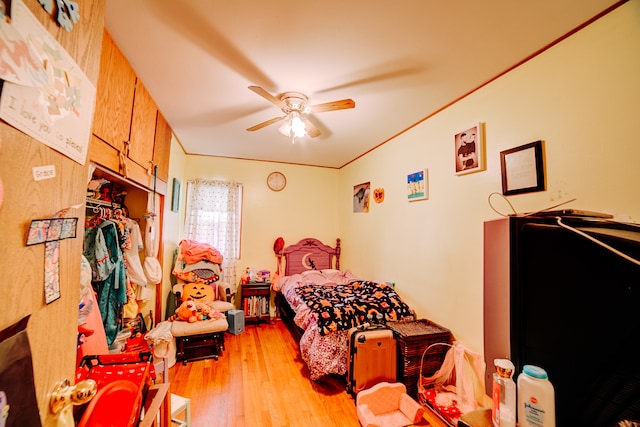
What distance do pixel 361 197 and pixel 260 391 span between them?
2665 mm

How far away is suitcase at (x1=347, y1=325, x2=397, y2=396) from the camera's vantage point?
207 cm

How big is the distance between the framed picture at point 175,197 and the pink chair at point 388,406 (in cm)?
286

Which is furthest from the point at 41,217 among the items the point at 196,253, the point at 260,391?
the point at 196,253

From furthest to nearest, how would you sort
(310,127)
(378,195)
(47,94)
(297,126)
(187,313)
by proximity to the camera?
(378,195), (187,313), (310,127), (297,126), (47,94)

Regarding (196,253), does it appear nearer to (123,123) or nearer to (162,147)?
(162,147)

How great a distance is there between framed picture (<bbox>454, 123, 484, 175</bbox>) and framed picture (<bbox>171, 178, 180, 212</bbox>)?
3.16 meters

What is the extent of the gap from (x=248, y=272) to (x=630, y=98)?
13.4ft

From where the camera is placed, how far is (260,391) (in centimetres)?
219

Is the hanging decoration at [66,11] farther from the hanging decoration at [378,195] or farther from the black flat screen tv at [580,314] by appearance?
the hanging decoration at [378,195]

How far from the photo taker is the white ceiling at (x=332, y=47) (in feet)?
4.26

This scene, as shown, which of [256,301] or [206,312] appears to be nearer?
[206,312]

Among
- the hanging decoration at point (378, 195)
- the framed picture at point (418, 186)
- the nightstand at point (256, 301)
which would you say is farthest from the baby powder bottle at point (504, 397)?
the nightstand at point (256, 301)

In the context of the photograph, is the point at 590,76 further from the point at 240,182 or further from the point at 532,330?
the point at 240,182

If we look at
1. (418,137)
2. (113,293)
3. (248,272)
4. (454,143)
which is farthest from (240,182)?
(454,143)
